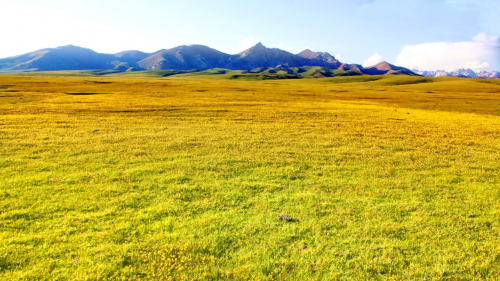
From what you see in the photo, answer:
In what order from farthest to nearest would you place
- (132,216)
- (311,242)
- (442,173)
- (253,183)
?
(442,173) → (253,183) → (132,216) → (311,242)

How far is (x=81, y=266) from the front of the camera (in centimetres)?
674

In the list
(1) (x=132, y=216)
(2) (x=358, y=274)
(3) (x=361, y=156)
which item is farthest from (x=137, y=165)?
(3) (x=361, y=156)

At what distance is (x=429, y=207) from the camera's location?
1021 cm

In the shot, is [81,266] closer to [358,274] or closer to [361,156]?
[358,274]

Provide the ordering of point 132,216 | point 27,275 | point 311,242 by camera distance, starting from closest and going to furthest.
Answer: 1. point 27,275
2. point 311,242
3. point 132,216

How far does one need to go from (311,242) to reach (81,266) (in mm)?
6183

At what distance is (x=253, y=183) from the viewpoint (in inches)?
478

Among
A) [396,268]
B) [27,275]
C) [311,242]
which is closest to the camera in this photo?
[27,275]

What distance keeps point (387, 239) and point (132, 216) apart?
8255 millimetres

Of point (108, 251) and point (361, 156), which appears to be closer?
point (108, 251)

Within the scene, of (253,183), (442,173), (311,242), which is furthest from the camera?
(442,173)

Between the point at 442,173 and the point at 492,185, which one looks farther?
the point at 442,173

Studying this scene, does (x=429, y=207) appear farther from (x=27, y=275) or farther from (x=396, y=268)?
(x=27, y=275)

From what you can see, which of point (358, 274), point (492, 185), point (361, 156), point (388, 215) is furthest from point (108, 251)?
point (492, 185)
